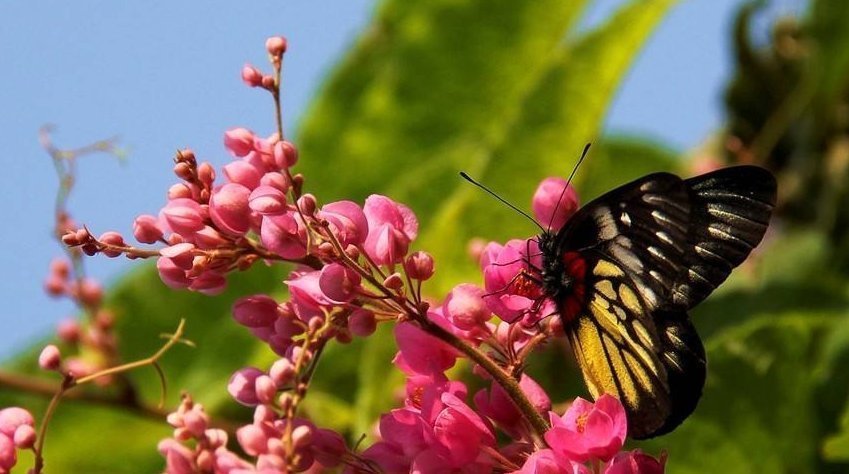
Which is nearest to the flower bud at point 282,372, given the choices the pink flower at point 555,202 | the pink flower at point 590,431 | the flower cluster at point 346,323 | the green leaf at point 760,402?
the flower cluster at point 346,323

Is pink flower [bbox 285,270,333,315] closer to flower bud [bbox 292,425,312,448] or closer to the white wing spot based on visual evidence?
flower bud [bbox 292,425,312,448]

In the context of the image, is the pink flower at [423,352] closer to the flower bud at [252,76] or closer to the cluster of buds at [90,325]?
the flower bud at [252,76]

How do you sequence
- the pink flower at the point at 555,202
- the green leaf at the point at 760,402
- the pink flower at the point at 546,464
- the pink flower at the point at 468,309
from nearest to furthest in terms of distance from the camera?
the pink flower at the point at 546,464 < the pink flower at the point at 468,309 < the pink flower at the point at 555,202 < the green leaf at the point at 760,402

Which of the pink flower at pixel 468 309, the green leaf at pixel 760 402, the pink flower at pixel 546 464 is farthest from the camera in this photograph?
the green leaf at pixel 760 402

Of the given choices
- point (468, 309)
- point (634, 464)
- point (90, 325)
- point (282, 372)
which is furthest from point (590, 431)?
point (90, 325)

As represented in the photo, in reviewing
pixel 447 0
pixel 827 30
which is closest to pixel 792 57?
pixel 827 30

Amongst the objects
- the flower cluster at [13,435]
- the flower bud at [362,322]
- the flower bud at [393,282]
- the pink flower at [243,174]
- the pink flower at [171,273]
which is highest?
the pink flower at [243,174]

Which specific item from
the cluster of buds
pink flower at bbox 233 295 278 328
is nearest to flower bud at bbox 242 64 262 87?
pink flower at bbox 233 295 278 328

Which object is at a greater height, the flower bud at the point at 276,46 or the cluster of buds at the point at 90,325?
the flower bud at the point at 276,46
